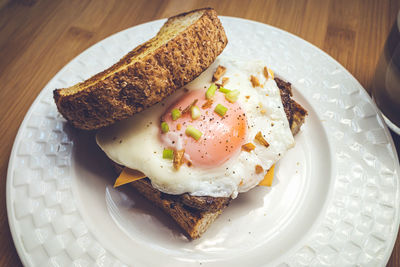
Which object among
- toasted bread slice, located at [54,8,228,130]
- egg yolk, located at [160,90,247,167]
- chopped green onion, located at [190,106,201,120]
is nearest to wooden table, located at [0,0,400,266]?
toasted bread slice, located at [54,8,228,130]

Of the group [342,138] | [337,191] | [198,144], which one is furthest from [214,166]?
[342,138]

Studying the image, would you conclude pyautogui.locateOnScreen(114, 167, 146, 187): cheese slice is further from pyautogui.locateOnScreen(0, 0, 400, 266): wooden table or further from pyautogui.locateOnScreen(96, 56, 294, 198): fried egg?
pyautogui.locateOnScreen(0, 0, 400, 266): wooden table

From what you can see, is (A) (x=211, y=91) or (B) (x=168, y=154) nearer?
(B) (x=168, y=154)

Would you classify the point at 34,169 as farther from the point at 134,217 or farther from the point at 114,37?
the point at 114,37

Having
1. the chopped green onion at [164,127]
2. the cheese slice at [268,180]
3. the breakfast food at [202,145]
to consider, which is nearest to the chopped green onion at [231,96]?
the breakfast food at [202,145]

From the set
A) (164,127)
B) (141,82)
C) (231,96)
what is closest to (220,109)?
(231,96)

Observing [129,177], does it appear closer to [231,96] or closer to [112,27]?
[231,96]

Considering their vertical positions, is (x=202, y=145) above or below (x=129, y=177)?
above
